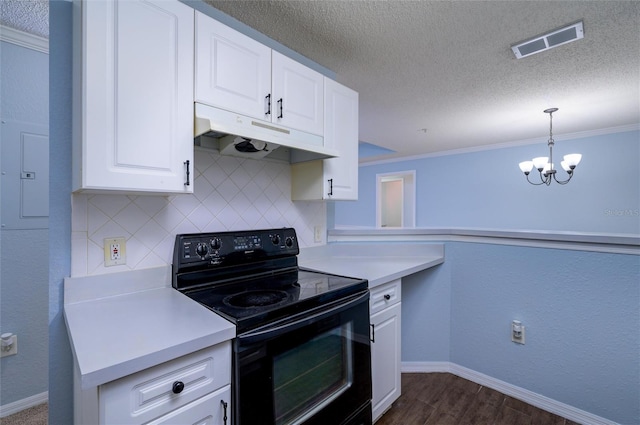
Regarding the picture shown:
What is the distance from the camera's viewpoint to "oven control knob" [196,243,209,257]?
143 centimetres

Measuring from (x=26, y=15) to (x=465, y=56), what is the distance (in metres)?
2.80

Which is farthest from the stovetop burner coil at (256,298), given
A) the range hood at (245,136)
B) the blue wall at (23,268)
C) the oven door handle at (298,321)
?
the blue wall at (23,268)

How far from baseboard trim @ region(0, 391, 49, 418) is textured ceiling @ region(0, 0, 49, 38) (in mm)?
2271

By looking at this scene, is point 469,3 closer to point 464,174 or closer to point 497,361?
point 497,361

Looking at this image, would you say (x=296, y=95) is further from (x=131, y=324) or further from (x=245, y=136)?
(x=131, y=324)

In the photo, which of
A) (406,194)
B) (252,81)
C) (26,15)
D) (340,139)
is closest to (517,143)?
(406,194)

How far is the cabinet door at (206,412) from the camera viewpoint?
85 centimetres

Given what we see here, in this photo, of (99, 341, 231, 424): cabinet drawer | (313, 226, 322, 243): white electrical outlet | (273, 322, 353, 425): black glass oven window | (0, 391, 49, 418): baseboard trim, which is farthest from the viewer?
(313, 226, 322, 243): white electrical outlet

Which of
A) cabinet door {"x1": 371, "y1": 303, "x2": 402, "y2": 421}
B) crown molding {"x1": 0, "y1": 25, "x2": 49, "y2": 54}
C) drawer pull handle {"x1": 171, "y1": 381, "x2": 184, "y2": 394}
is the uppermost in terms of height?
crown molding {"x1": 0, "y1": 25, "x2": 49, "y2": 54}

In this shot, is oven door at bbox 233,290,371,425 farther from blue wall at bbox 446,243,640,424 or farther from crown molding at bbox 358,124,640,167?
crown molding at bbox 358,124,640,167

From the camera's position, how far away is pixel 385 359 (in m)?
1.75

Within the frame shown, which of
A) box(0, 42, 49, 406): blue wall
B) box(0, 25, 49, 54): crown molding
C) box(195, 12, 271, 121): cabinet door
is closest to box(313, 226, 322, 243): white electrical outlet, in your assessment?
box(195, 12, 271, 121): cabinet door


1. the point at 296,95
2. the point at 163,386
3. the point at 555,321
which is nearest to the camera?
the point at 163,386

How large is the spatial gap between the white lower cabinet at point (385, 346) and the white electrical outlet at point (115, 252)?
124 centimetres
